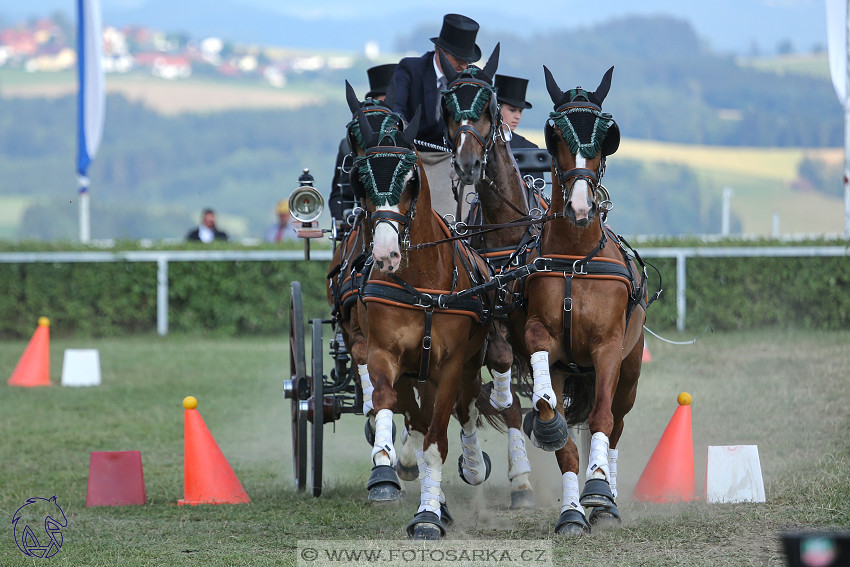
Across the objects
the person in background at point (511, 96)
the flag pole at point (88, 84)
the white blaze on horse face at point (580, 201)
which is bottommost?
the white blaze on horse face at point (580, 201)

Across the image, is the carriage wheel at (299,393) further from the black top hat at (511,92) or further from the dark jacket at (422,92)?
the black top hat at (511,92)

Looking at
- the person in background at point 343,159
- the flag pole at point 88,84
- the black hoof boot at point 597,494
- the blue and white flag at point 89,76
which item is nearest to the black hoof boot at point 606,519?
the black hoof boot at point 597,494

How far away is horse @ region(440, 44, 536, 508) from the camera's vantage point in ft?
17.5

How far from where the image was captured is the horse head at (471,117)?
5180mm

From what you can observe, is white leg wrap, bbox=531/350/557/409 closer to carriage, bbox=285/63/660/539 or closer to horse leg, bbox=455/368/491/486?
carriage, bbox=285/63/660/539

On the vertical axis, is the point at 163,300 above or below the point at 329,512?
above

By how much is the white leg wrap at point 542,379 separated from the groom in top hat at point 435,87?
165 centimetres

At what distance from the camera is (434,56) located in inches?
270

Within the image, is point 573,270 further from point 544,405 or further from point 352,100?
point 352,100

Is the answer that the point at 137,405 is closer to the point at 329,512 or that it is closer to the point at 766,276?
the point at 329,512

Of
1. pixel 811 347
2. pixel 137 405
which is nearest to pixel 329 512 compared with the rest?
pixel 137 405

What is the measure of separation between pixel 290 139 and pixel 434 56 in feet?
176

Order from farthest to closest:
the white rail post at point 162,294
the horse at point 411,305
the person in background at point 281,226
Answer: the person in background at point 281,226
the white rail post at point 162,294
the horse at point 411,305

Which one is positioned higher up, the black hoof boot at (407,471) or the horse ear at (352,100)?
the horse ear at (352,100)
